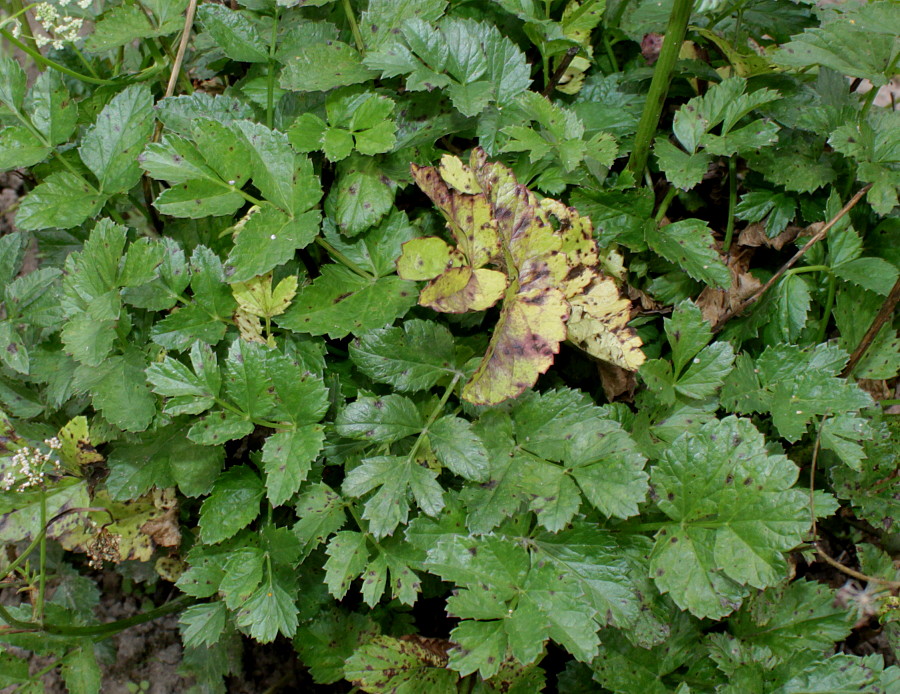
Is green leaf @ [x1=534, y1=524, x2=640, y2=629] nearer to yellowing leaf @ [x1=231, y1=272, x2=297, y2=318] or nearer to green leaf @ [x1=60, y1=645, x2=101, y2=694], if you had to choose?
yellowing leaf @ [x1=231, y1=272, x2=297, y2=318]

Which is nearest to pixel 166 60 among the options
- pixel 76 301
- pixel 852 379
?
pixel 76 301

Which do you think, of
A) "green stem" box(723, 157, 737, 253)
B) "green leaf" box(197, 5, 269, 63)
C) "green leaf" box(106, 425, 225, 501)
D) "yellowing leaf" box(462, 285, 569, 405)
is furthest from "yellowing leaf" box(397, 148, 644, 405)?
"green leaf" box(106, 425, 225, 501)

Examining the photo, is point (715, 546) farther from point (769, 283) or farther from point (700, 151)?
point (700, 151)

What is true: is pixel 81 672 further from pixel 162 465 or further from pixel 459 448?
pixel 459 448

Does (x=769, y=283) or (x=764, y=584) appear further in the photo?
(x=769, y=283)

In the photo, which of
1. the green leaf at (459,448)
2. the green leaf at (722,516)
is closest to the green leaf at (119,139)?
the green leaf at (459,448)

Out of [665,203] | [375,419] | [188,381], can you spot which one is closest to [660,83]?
[665,203]
